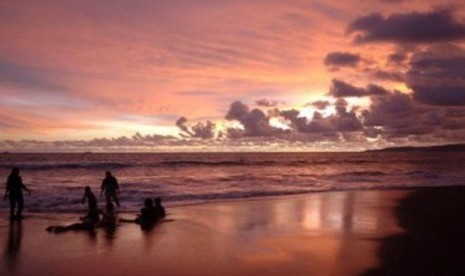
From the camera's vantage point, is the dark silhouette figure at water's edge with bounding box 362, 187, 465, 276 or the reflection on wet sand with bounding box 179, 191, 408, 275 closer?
the dark silhouette figure at water's edge with bounding box 362, 187, 465, 276

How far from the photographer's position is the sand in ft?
40.4

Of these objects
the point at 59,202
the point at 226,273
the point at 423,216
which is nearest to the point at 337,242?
the point at 226,273

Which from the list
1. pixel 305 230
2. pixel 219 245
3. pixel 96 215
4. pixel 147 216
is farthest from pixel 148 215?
pixel 305 230

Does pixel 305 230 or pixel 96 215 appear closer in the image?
pixel 305 230

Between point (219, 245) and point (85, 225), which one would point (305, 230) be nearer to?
point (219, 245)

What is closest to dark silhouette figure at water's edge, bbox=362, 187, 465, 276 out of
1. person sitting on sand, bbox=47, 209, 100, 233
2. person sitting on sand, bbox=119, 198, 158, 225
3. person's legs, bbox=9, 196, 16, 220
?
person sitting on sand, bbox=119, 198, 158, 225

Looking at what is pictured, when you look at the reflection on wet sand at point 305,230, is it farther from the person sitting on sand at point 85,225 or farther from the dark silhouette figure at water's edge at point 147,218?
the person sitting on sand at point 85,225

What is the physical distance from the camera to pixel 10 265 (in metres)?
12.5

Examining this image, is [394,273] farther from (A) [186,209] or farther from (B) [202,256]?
(A) [186,209]

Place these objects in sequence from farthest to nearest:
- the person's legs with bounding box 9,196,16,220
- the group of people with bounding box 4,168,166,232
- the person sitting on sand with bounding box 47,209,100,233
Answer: the person's legs with bounding box 9,196,16,220 < the group of people with bounding box 4,168,166,232 < the person sitting on sand with bounding box 47,209,100,233

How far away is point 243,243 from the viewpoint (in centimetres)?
1555

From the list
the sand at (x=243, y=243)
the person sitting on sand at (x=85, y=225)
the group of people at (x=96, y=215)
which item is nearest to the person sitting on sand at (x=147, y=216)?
the group of people at (x=96, y=215)

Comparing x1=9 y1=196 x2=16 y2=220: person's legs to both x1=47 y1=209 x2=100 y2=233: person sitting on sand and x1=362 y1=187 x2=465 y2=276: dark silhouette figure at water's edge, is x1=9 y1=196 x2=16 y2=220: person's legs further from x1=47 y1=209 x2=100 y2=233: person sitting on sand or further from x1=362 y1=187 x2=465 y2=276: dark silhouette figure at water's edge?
x1=362 y1=187 x2=465 y2=276: dark silhouette figure at water's edge

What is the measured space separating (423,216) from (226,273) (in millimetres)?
13524
